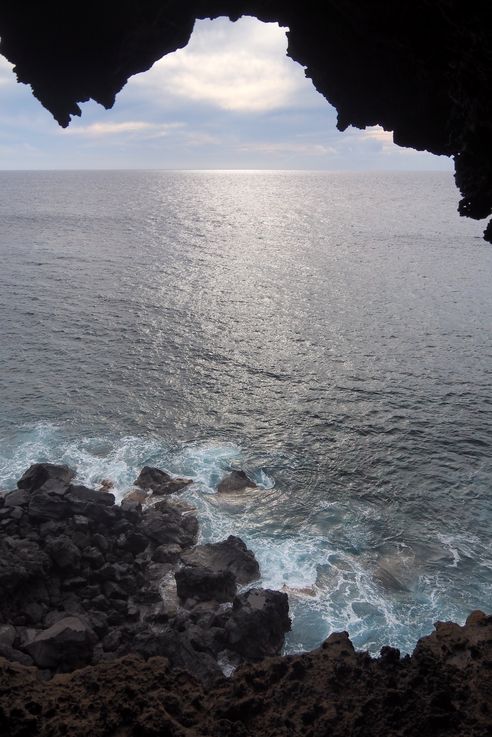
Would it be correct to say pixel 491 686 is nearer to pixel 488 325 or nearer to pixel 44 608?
pixel 44 608

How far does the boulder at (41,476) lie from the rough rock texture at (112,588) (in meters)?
0.06

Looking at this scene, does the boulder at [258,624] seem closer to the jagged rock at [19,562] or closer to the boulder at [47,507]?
the jagged rock at [19,562]

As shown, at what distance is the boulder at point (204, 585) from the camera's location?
22.9 metres

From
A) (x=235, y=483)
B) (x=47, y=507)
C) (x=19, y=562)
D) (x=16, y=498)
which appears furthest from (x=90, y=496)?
(x=235, y=483)

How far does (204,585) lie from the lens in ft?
75.4

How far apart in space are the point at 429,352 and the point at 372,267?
3650cm

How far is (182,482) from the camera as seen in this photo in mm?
31156

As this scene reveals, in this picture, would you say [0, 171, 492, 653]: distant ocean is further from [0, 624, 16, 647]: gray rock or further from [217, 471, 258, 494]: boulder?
[0, 624, 16, 647]: gray rock

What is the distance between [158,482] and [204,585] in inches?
365

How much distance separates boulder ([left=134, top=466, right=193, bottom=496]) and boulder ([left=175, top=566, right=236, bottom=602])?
7.74m

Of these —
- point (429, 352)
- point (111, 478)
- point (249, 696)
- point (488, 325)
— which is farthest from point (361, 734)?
point (488, 325)

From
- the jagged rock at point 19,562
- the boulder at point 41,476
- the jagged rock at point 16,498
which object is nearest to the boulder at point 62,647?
the jagged rock at point 19,562

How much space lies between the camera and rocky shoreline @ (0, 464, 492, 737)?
12.1 m

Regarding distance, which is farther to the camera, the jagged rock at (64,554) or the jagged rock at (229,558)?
the jagged rock at (229,558)
